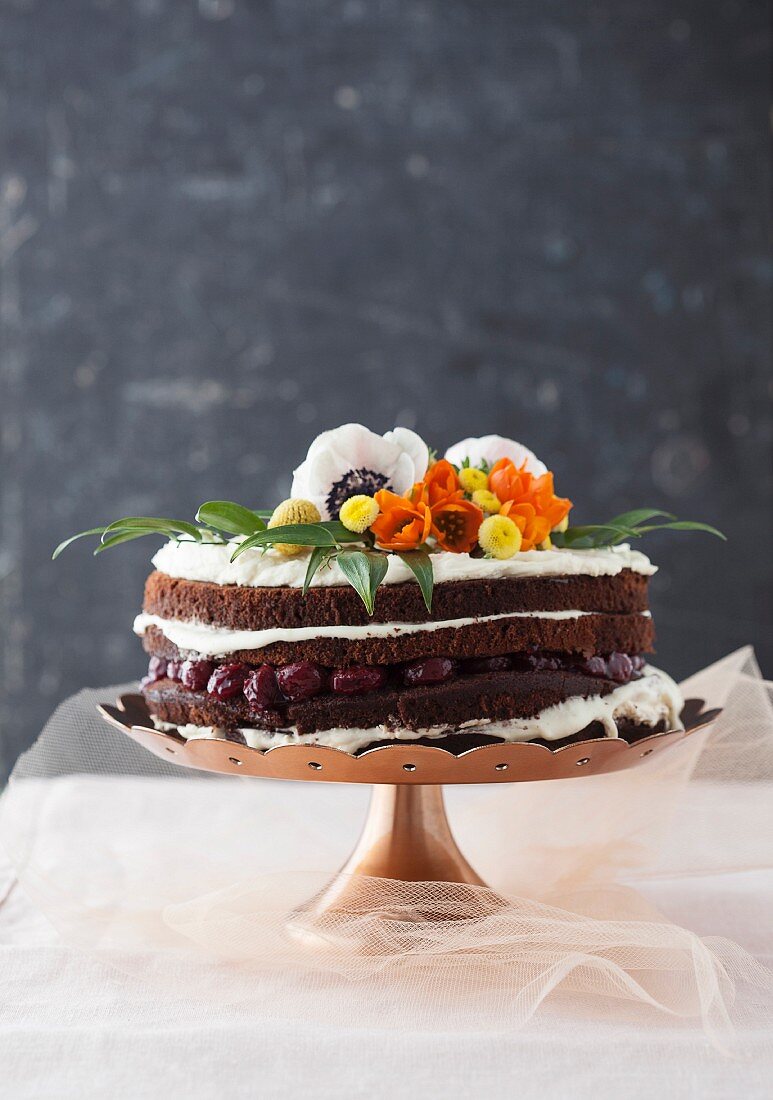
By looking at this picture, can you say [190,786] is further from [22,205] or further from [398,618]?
[22,205]

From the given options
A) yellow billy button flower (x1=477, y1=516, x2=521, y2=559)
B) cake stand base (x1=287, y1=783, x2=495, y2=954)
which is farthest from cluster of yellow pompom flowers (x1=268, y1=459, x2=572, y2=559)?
cake stand base (x1=287, y1=783, x2=495, y2=954)

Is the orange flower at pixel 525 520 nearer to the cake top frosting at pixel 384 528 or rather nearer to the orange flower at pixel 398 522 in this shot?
the cake top frosting at pixel 384 528

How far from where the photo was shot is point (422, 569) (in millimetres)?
1461

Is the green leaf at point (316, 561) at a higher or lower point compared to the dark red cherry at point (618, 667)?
higher

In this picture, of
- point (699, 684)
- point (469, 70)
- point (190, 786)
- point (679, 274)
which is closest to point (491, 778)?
point (699, 684)

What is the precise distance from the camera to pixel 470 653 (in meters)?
1.51

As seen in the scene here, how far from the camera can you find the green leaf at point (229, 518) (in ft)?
5.35

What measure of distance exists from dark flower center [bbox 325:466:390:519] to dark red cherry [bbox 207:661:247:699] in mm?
252

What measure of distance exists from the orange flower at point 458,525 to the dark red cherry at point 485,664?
0.15m

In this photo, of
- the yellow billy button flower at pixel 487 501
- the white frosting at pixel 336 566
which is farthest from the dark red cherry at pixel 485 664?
the yellow billy button flower at pixel 487 501

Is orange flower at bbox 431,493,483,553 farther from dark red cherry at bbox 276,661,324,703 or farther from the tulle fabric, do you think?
the tulle fabric

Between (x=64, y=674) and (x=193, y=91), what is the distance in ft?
5.67

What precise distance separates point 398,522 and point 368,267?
2.01 m

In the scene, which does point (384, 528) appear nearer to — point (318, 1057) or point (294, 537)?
point (294, 537)
